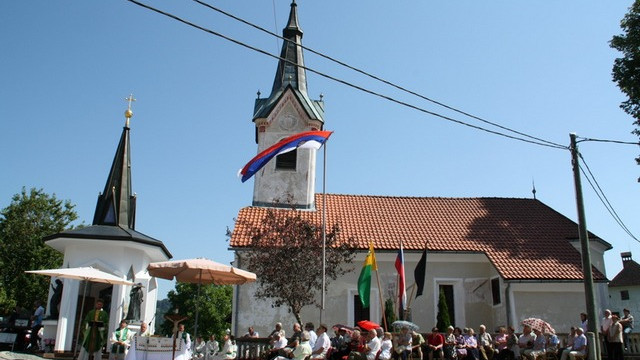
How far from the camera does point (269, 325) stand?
24125 millimetres

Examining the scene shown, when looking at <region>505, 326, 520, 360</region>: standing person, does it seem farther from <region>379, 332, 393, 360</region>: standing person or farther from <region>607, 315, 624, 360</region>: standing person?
<region>379, 332, 393, 360</region>: standing person

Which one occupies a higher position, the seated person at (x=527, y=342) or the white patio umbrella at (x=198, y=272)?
the white patio umbrella at (x=198, y=272)

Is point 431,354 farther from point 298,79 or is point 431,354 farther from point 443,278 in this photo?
point 298,79

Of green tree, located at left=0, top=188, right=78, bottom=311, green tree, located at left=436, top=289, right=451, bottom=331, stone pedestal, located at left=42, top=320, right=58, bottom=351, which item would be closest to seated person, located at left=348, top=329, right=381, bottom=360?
green tree, located at left=436, top=289, right=451, bottom=331

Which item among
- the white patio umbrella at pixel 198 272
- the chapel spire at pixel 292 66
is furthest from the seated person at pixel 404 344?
the chapel spire at pixel 292 66

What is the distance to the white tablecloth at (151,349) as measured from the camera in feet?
45.0

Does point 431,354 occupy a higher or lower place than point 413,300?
lower

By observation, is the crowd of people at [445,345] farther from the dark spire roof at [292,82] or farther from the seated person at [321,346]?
the dark spire roof at [292,82]

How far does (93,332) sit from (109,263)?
509cm

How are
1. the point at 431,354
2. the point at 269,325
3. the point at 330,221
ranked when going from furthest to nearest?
the point at 330,221 < the point at 269,325 < the point at 431,354

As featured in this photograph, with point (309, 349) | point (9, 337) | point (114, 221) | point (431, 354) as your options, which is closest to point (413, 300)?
point (431, 354)

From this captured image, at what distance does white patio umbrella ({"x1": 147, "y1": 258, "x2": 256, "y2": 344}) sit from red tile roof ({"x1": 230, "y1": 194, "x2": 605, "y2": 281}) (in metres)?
9.15

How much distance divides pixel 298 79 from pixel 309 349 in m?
21.2

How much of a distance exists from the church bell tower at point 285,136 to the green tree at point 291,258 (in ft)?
21.4
